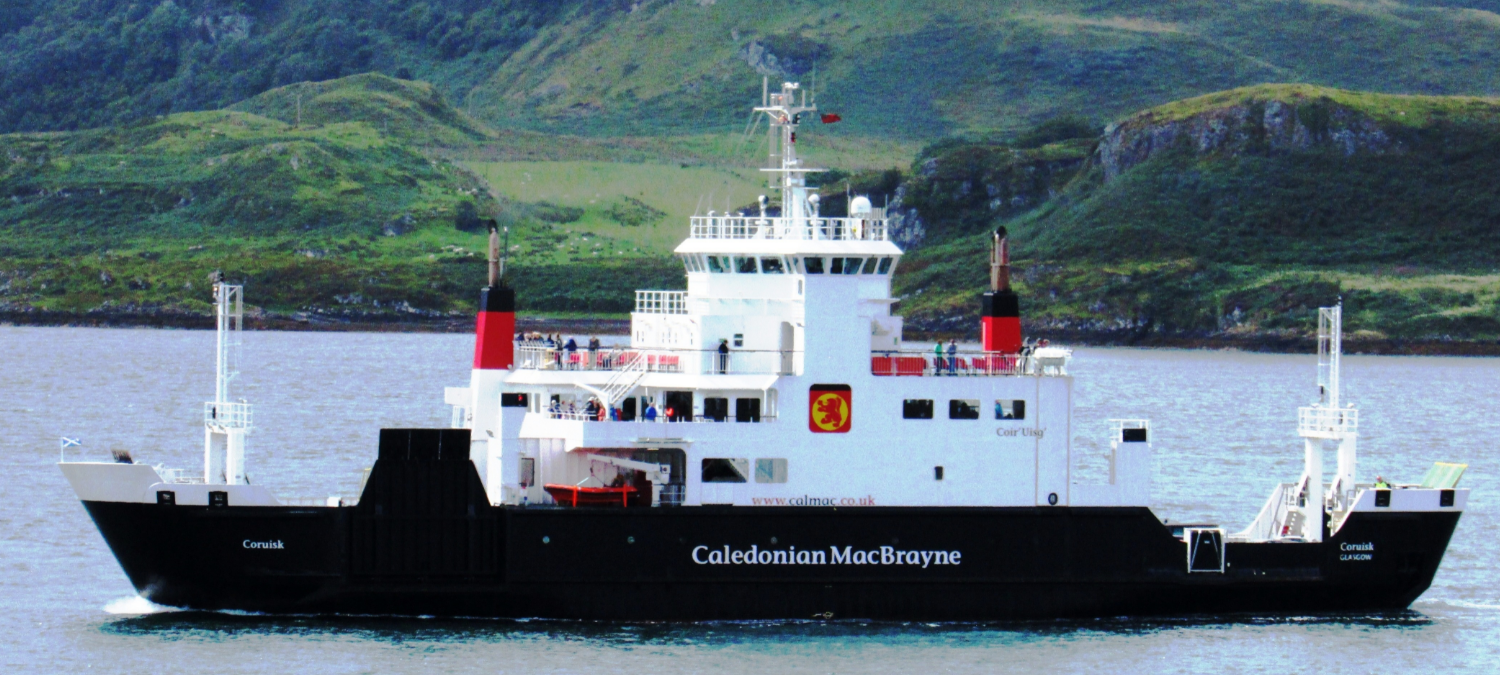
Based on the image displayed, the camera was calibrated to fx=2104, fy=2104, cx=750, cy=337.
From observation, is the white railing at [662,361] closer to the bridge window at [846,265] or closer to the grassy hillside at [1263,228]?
the bridge window at [846,265]

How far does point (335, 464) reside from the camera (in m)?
44.1

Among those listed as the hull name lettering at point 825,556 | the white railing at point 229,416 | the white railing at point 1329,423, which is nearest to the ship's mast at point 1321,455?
the white railing at point 1329,423

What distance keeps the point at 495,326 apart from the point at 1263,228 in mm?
121303

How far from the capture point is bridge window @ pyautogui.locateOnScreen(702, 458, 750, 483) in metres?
25.7

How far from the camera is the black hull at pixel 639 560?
25219mm

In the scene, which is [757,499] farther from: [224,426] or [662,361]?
[224,426]

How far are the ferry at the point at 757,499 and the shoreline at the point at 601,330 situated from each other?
89286mm

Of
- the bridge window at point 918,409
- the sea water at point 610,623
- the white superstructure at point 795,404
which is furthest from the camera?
the bridge window at point 918,409

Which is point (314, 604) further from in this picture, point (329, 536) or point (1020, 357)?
point (1020, 357)

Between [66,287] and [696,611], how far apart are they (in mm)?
121597

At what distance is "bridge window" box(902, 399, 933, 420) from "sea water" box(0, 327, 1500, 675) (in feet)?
8.53

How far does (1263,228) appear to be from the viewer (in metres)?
142

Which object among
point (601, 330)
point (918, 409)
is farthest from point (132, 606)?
point (601, 330)

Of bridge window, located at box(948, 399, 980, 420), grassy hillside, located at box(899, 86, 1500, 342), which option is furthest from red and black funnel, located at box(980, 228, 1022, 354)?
grassy hillside, located at box(899, 86, 1500, 342)
